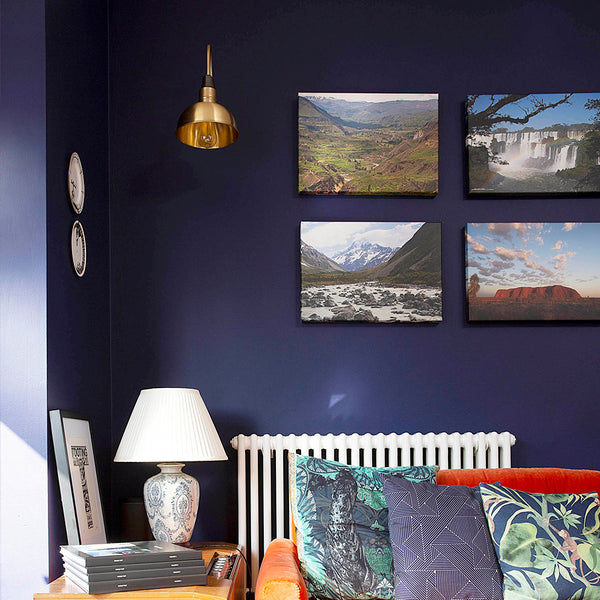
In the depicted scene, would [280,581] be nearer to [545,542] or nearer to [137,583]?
[137,583]

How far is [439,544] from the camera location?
7.47 feet

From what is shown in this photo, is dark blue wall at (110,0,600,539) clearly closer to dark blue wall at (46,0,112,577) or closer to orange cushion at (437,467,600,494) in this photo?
dark blue wall at (46,0,112,577)

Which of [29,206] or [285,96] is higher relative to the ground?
[285,96]

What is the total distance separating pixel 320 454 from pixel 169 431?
703mm

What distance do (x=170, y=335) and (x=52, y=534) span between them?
1.04 m

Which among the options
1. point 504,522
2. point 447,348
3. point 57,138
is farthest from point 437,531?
point 57,138

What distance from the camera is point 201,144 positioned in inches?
111

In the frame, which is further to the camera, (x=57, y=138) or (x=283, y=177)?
(x=283, y=177)

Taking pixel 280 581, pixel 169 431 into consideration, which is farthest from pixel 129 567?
pixel 169 431

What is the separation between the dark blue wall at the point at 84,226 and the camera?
7.84 ft

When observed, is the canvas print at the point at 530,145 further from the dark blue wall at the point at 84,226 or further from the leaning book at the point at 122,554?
the leaning book at the point at 122,554

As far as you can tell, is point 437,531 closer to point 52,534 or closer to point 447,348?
point 447,348

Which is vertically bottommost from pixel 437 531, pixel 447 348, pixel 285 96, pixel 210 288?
pixel 437 531

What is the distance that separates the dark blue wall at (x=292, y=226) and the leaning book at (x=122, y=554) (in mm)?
830
